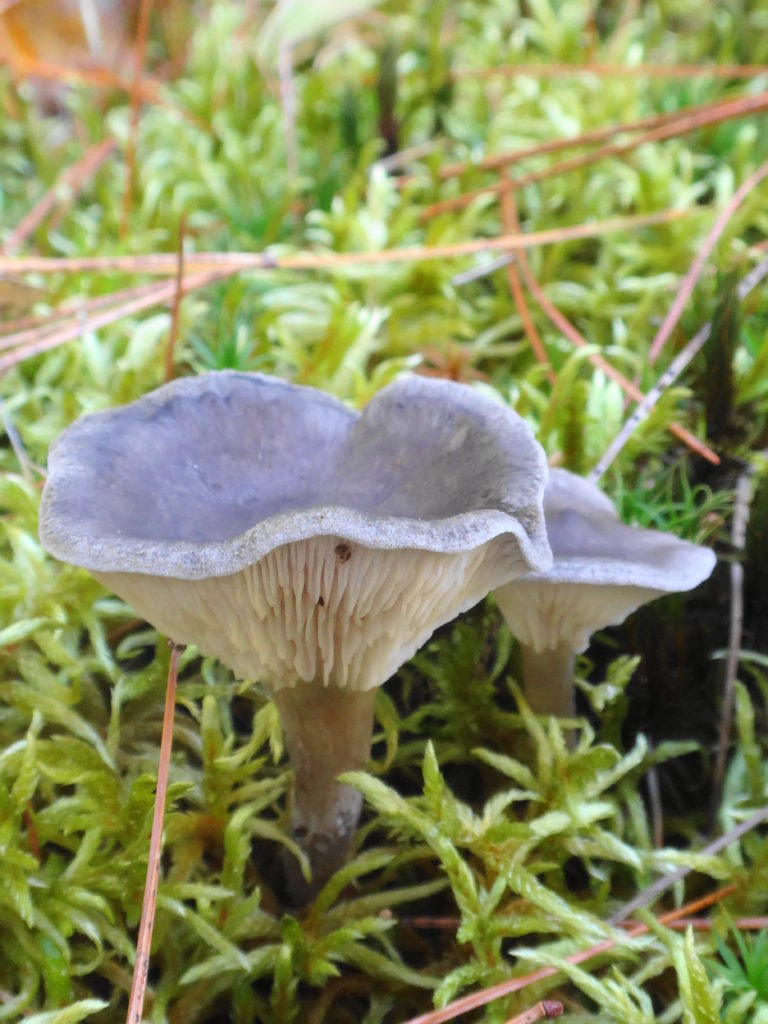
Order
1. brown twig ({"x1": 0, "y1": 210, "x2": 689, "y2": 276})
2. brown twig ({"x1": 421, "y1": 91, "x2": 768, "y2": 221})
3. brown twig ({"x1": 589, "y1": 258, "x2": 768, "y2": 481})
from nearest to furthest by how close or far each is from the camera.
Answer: brown twig ({"x1": 589, "y1": 258, "x2": 768, "y2": 481}), brown twig ({"x1": 0, "y1": 210, "x2": 689, "y2": 276}), brown twig ({"x1": 421, "y1": 91, "x2": 768, "y2": 221})

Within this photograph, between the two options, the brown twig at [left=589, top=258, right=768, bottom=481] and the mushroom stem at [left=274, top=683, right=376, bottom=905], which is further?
the brown twig at [left=589, top=258, right=768, bottom=481]

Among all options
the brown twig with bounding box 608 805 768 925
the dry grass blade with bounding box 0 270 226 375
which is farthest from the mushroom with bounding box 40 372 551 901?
the dry grass blade with bounding box 0 270 226 375

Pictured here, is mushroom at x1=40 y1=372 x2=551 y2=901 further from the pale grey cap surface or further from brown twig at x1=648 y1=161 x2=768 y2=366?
brown twig at x1=648 y1=161 x2=768 y2=366

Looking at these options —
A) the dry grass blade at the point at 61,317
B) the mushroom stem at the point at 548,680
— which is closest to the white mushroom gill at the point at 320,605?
the mushroom stem at the point at 548,680

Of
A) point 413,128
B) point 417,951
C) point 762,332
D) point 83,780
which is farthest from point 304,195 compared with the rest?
point 417,951

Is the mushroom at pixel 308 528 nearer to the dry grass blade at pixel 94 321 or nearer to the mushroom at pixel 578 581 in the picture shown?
the mushroom at pixel 578 581

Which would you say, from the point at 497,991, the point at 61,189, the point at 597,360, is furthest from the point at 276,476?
the point at 61,189
